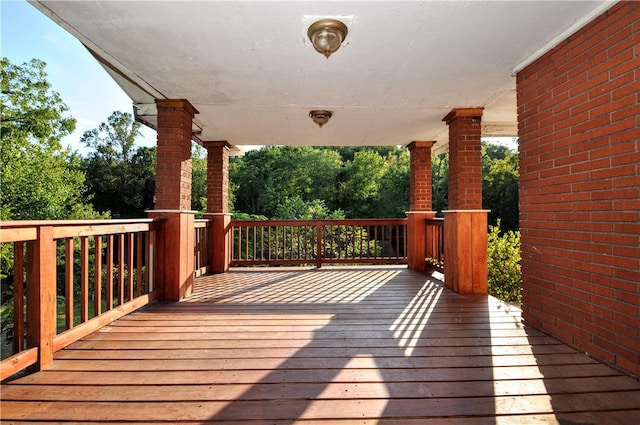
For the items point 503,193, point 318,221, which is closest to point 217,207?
point 318,221

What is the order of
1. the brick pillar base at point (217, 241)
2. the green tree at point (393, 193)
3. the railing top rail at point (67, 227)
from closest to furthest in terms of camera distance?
the railing top rail at point (67, 227), the brick pillar base at point (217, 241), the green tree at point (393, 193)

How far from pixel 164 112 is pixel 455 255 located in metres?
3.84

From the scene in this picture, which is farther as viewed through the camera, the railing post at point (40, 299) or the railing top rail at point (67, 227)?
the railing post at point (40, 299)

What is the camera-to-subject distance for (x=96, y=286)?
8.95 ft

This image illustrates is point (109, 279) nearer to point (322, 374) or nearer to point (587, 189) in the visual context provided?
point (322, 374)

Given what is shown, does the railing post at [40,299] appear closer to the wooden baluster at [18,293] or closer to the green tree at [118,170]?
the wooden baluster at [18,293]

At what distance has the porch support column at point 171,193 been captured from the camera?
12.5 feet

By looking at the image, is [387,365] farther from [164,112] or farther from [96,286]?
[164,112]

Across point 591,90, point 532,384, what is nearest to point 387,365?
point 532,384

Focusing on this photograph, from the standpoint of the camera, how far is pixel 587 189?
2320mm

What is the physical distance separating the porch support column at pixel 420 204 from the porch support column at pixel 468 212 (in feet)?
5.85

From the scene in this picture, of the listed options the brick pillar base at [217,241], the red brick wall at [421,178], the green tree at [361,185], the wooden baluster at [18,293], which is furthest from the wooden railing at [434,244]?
the green tree at [361,185]

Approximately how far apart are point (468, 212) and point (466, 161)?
24.4 inches

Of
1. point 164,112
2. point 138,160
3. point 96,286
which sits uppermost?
point 138,160
